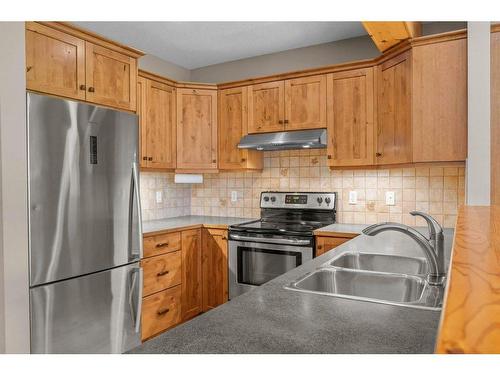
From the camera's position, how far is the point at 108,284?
8.07 feet

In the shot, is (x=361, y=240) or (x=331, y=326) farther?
(x=361, y=240)

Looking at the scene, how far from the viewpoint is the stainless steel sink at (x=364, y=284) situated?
1.50 metres

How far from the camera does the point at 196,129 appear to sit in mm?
3705

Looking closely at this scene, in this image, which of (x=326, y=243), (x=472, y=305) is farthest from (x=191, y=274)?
(x=472, y=305)

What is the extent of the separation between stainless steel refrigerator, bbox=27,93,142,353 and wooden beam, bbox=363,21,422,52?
1717 mm

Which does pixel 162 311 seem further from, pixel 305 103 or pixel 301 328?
pixel 301 328

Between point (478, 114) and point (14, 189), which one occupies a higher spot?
Answer: point (478, 114)

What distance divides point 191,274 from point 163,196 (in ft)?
3.11

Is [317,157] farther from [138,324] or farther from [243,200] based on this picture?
[138,324]

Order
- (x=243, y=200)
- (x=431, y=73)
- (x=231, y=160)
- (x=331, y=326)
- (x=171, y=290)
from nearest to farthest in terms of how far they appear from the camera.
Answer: (x=331, y=326) < (x=431, y=73) < (x=171, y=290) < (x=231, y=160) < (x=243, y=200)

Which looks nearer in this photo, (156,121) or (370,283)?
(370,283)

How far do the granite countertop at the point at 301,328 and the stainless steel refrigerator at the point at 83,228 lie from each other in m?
1.42

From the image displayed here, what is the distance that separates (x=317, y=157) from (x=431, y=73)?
1262 millimetres

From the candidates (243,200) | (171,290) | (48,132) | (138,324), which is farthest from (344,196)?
(48,132)
